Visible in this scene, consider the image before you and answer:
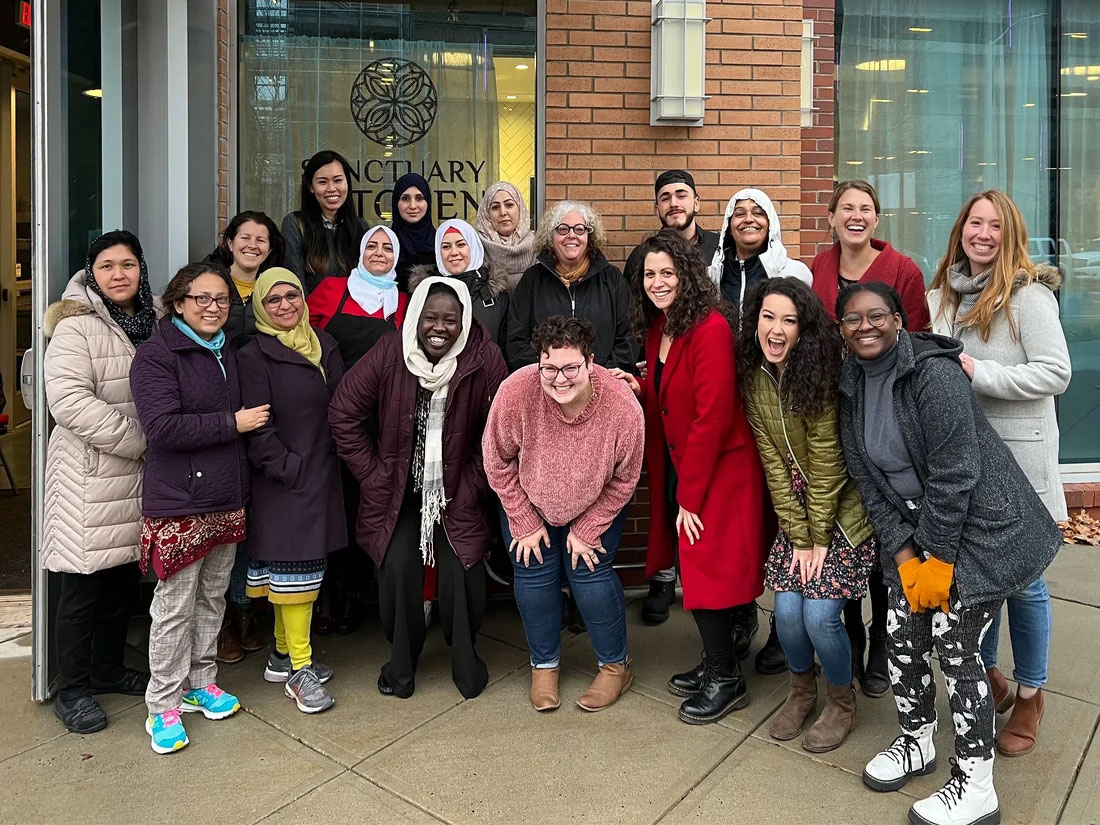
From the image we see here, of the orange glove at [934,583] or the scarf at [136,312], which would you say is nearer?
the orange glove at [934,583]

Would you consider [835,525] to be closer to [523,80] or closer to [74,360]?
[74,360]

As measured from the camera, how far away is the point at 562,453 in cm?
363

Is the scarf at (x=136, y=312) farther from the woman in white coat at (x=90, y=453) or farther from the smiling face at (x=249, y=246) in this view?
the smiling face at (x=249, y=246)

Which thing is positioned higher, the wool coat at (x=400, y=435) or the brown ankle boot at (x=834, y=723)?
the wool coat at (x=400, y=435)

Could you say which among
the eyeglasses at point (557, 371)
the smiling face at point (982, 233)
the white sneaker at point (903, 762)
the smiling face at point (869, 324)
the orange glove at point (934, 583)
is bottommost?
the white sneaker at point (903, 762)

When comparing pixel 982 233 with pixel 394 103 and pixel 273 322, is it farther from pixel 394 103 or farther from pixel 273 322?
pixel 394 103

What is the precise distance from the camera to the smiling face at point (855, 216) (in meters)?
3.70

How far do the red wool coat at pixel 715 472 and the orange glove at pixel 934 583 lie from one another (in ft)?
2.40

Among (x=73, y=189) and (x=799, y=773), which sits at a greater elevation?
(x=73, y=189)

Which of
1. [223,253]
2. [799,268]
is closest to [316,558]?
[223,253]

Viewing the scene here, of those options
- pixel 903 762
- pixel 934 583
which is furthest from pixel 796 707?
pixel 934 583

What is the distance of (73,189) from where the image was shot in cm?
405

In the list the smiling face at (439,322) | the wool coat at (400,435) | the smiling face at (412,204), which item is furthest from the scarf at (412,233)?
the smiling face at (439,322)

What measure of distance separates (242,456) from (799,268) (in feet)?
7.51
